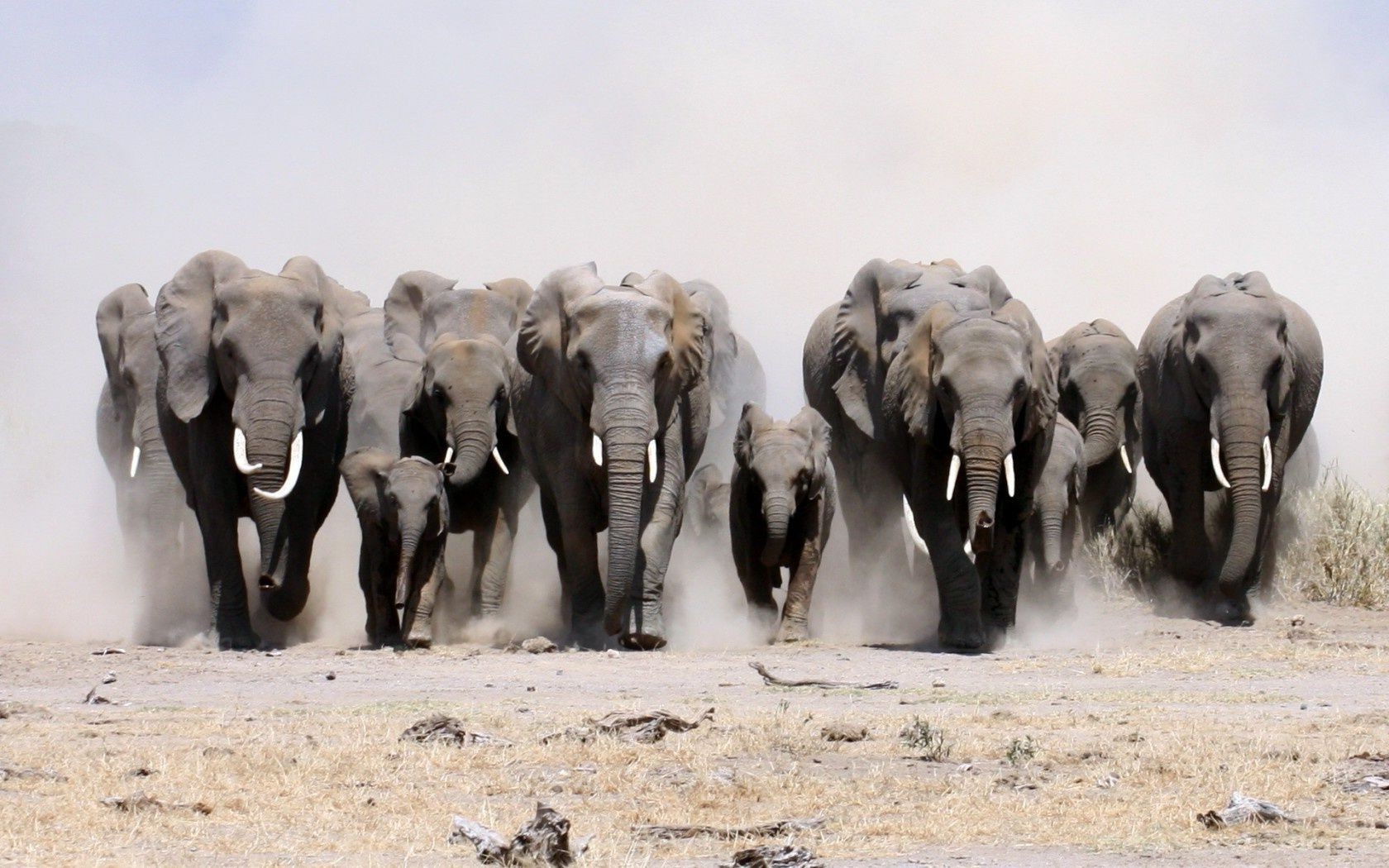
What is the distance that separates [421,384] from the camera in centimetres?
1734

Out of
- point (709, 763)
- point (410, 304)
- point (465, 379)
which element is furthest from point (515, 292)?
point (709, 763)

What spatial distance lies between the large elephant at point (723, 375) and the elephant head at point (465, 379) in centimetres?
149

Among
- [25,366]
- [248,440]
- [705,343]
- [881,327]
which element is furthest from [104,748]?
[25,366]

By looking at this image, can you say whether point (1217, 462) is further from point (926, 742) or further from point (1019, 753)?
point (1019, 753)

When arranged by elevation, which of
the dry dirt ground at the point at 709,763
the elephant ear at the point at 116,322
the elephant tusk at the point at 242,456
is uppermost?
the elephant ear at the point at 116,322

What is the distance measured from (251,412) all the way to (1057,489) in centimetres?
558

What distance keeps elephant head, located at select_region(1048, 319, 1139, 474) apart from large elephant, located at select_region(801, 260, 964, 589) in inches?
110

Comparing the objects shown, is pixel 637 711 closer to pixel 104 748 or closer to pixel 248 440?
pixel 104 748

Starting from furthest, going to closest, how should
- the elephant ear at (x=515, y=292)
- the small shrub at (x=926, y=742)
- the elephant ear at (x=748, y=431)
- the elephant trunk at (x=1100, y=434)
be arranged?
the elephant trunk at (x=1100, y=434)
the elephant ear at (x=515, y=292)
the elephant ear at (x=748, y=431)
the small shrub at (x=926, y=742)

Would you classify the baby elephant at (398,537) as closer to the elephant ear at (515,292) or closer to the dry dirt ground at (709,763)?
the dry dirt ground at (709,763)

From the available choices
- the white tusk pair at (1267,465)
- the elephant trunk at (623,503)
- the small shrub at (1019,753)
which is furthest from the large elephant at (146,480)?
the small shrub at (1019,753)

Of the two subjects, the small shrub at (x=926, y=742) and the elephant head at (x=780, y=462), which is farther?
the elephant head at (x=780, y=462)

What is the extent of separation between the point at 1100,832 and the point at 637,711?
2.77 m

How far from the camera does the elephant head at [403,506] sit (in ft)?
48.2
